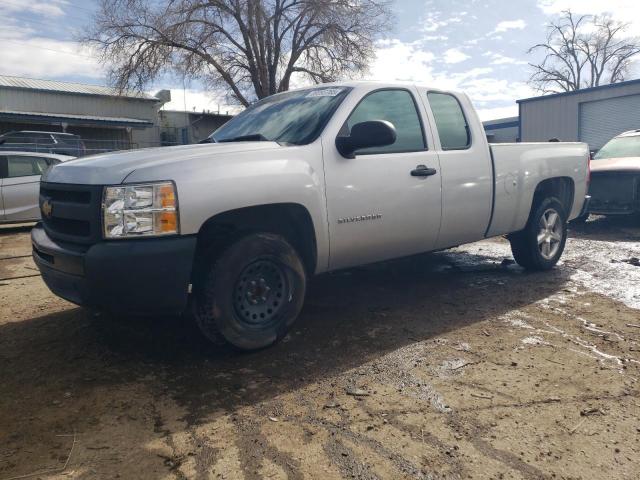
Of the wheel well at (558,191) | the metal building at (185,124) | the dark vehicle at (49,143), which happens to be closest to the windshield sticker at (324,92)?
Answer: the wheel well at (558,191)

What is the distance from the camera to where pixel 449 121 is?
4586mm

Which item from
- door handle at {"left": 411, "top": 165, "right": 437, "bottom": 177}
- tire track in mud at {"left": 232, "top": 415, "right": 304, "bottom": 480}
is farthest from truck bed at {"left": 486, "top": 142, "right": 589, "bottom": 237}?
tire track in mud at {"left": 232, "top": 415, "right": 304, "bottom": 480}

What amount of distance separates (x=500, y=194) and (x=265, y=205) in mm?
2579

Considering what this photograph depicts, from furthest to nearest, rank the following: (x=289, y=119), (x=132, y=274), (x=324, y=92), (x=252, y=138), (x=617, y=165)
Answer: (x=617, y=165) < (x=324, y=92) < (x=289, y=119) < (x=252, y=138) < (x=132, y=274)

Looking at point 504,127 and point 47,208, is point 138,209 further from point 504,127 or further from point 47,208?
point 504,127

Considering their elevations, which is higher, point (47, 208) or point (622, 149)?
point (622, 149)

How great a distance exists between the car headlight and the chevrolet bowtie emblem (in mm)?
704

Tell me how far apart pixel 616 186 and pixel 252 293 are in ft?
25.9

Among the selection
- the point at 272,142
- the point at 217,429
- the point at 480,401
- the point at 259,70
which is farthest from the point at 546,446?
the point at 259,70

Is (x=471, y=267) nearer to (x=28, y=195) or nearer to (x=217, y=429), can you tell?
(x=217, y=429)

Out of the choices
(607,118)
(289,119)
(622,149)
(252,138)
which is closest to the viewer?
(252,138)

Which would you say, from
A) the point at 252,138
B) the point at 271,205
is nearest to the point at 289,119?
the point at 252,138

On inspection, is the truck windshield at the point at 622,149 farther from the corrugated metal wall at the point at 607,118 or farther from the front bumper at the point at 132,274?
the corrugated metal wall at the point at 607,118

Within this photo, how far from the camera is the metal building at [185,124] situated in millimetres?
32906
